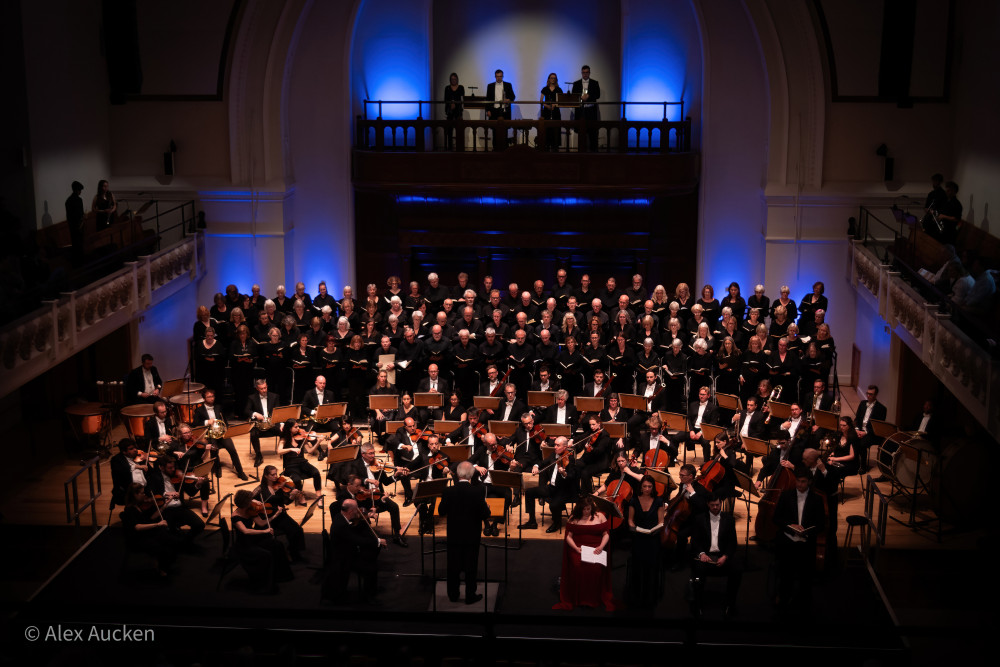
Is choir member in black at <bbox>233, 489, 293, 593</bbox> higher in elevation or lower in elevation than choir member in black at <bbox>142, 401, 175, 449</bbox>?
lower

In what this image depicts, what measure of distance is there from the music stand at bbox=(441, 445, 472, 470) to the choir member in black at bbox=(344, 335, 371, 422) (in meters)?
3.51

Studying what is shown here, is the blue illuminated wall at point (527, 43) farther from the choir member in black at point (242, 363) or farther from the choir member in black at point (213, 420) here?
the choir member in black at point (213, 420)

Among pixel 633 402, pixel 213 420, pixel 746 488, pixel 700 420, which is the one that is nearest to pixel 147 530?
pixel 213 420

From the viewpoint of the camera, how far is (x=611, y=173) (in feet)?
55.5

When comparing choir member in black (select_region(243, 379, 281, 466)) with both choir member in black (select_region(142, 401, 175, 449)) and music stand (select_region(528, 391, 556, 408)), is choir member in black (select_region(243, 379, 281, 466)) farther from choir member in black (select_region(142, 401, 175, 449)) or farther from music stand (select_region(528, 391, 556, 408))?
music stand (select_region(528, 391, 556, 408))

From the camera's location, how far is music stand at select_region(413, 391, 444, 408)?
41.9ft

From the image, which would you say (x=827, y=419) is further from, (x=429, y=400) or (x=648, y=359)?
(x=429, y=400)

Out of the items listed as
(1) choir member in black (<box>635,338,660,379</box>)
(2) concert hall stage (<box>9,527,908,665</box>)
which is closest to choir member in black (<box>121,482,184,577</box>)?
(2) concert hall stage (<box>9,527,908,665</box>)

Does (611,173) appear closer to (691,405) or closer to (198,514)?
(691,405)

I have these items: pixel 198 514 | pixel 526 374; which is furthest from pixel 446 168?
pixel 198 514

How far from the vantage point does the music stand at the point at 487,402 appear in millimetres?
12617

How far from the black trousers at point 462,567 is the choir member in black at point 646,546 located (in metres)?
1.43

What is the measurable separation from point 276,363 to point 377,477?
367cm

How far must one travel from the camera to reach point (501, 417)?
42.0 ft
